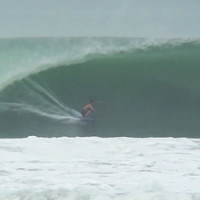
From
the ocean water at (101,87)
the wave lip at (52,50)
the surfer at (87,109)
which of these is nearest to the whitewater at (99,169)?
the ocean water at (101,87)

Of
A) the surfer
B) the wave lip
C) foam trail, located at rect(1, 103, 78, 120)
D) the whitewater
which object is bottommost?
the whitewater

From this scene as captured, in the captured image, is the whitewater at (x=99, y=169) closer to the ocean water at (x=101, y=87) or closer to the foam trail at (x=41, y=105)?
the ocean water at (x=101, y=87)

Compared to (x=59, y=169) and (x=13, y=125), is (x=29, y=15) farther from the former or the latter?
(x=59, y=169)

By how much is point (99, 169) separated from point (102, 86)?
5.14 meters

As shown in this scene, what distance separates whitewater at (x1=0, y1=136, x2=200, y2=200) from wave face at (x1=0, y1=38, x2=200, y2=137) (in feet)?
15.4

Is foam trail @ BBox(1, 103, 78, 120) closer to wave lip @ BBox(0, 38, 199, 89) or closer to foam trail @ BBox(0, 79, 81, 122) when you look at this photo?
Answer: foam trail @ BBox(0, 79, 81, 122)

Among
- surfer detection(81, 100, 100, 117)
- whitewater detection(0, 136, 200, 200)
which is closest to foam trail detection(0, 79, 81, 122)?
surfer detection(81, 100, 100, 117)

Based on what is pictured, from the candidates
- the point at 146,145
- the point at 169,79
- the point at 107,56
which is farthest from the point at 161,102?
the point at 146,145

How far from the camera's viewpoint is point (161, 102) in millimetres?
5926

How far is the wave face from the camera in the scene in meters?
5.80

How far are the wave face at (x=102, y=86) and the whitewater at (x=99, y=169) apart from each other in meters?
4.69

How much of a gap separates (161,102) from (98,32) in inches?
32.5

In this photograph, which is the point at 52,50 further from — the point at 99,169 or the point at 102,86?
the point at 99,169

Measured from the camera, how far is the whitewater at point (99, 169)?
0.69m
